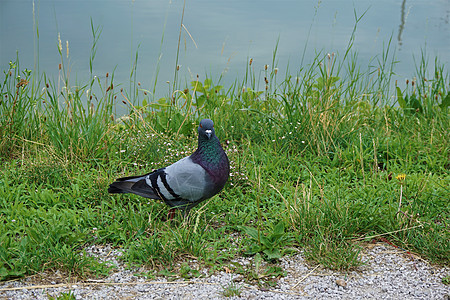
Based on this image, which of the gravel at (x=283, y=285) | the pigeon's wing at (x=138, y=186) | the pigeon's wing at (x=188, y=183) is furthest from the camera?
the pigeon's wing at (x=138, y=186)

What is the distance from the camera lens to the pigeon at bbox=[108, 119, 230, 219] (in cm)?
324

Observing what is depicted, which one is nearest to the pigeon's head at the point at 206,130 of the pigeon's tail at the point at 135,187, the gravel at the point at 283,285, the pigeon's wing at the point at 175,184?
the pigeon's wing at the point at 175,184

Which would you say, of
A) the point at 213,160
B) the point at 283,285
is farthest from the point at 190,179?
the point at 283,285

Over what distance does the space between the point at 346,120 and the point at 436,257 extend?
206cm

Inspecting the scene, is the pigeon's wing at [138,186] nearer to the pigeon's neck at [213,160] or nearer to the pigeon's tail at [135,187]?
the pigeon's tail at [135,187]

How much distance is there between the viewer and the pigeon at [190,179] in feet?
10.6

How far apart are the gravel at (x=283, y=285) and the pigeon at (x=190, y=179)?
1.78 feet

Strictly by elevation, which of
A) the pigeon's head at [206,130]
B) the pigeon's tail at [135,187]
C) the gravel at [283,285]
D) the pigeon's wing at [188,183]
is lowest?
the gravel at [283,285]

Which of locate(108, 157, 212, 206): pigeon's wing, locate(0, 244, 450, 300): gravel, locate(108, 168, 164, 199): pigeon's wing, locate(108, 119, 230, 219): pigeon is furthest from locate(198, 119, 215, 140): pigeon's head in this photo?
locate(0, 244, 450, 300): gravel

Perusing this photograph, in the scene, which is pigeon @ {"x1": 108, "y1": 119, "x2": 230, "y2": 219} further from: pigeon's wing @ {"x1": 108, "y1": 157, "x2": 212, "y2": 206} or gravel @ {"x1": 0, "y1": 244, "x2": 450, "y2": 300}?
gravel @ {"x1": 0, "y1": 244, "x2": 450, "y2": 300}

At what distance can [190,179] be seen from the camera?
3.22m

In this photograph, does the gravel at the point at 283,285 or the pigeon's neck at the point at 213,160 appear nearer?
the gravel at the point at 283,285

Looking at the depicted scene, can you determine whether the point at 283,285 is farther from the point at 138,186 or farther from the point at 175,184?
the point at 138,186

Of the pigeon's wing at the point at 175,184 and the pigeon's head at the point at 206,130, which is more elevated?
the pigeon's head at the point at 206,130
